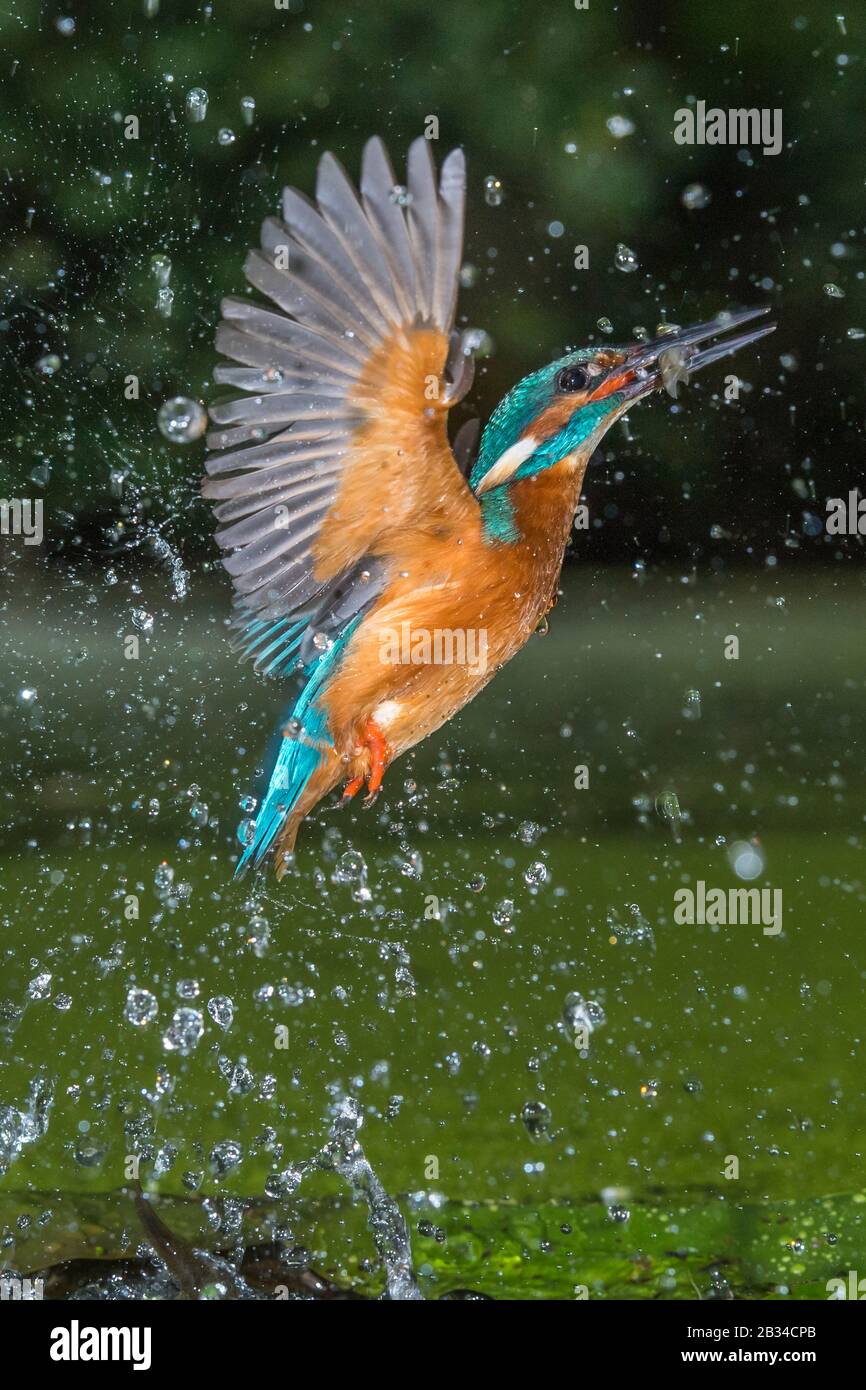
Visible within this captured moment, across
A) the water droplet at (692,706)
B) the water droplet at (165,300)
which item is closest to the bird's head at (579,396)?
the water droplet at (165,300)

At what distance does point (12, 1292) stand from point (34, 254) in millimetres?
4249

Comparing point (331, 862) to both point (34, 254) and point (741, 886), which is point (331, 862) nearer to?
point (741, 886)

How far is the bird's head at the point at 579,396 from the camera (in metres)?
1.37

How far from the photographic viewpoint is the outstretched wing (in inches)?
45.7

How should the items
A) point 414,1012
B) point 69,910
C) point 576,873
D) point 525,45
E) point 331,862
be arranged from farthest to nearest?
point 525,45 → point 331,862 → point 576,873 → point 69,910 → point 414,1012

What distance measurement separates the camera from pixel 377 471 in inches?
50.4

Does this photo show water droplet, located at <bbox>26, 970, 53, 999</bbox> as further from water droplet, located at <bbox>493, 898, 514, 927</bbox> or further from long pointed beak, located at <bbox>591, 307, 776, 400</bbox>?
long pointed beak, located at <bbox>591, 307, 776, 400</bbox>

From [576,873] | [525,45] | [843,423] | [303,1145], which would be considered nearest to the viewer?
[303,1145]

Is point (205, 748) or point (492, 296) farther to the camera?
point (492, 296)

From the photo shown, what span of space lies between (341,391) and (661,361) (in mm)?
322

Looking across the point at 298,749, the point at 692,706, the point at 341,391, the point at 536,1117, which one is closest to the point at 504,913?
the point at 536,1117

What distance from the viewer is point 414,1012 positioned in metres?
2.21

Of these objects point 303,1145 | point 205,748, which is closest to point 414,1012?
point 303,1145

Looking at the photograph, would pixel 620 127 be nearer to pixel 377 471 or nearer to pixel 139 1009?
pixel 139 1009
